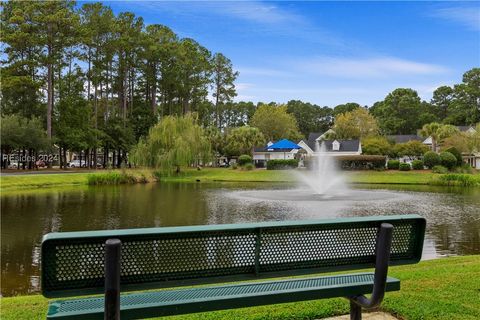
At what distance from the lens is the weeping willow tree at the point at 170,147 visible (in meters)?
39.4

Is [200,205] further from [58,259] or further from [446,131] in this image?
[446,131]

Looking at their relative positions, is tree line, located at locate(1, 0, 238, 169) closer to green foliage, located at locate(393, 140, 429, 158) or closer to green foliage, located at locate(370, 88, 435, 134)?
green foliage, located at locate(393, 140, 429, 158)

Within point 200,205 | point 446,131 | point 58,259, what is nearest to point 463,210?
point 200,205

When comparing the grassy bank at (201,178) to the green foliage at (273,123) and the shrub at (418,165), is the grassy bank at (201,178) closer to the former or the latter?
the shrub at (418,165)

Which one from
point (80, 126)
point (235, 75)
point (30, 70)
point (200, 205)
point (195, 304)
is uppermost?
point (235, 75)

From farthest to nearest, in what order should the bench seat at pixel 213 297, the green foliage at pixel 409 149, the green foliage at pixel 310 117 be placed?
the green foliage at pixel 310 117, the green foliage at pixel 409 149, the bench seat at pixel 213 297

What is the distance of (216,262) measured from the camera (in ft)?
10.8

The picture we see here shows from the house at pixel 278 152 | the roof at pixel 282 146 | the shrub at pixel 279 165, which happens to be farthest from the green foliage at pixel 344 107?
the shrub at pixel 279 165

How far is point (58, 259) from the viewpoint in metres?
2.79

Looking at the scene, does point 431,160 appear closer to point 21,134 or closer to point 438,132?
point 438,132

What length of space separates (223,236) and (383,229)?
122cm

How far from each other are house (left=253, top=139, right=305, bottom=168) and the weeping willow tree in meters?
22.8

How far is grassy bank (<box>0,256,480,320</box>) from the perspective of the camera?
3969 mm

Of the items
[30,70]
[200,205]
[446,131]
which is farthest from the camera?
[446,131]
